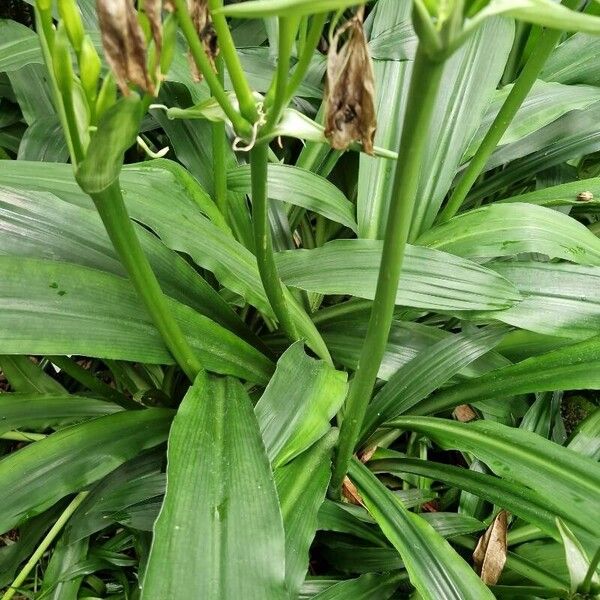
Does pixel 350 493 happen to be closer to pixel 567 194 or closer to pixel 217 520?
pixel 217 520

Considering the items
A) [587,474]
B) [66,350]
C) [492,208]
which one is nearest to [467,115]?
[492,208]

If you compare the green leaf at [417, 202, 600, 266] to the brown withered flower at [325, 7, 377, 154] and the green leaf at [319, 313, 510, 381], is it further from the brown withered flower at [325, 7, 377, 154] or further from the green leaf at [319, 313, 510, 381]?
the brown withered flower at [325, 7, 377, 154]

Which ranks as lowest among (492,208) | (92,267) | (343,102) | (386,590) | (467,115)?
(386,590)

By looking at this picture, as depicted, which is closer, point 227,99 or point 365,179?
point 227,99

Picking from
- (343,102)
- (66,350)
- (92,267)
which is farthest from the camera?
(92,267)

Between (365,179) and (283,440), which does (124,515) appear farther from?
(365,179)

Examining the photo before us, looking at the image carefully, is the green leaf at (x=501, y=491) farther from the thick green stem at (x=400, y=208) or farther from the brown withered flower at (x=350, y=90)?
the brown withered flower at (x=350, y=90)

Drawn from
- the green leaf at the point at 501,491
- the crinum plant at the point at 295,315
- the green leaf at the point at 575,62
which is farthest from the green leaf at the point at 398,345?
the green leaf at the point at 575,62

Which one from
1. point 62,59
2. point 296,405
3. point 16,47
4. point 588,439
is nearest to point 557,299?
point 588,439

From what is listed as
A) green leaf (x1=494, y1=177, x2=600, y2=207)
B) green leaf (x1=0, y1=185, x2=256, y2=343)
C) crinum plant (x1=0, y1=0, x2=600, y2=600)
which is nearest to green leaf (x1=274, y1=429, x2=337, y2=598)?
crinum plant (x1=0, y1=0, x2=600, y2=600)
